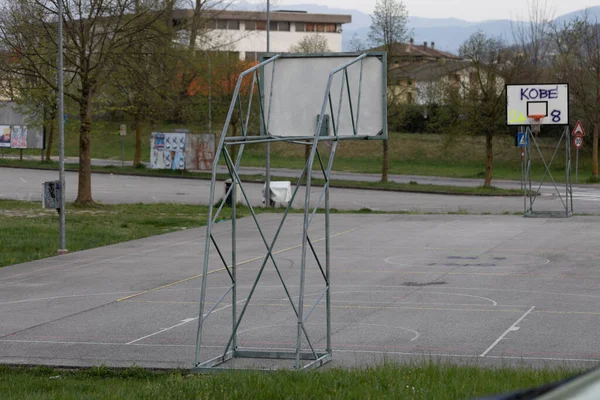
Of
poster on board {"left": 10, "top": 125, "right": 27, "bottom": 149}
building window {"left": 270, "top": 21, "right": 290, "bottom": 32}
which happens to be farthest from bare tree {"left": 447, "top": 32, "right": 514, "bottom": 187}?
building window {"left": 270, "top": 21, "right": 290, "bottom": 32}

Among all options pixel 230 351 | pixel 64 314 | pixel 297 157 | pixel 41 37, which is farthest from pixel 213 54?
pixel 230 351

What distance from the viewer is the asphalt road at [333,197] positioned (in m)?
36.7

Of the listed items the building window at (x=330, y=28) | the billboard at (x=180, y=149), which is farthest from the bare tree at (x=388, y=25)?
the building window at (x=330, y=28)

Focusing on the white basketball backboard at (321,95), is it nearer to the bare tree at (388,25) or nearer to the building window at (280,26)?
the bare tree at (388,25)

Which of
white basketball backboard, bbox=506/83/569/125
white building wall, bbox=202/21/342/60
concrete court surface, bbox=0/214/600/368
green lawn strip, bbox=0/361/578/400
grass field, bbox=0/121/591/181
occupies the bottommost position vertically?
concrete court surface, bbox=0/214/600/368

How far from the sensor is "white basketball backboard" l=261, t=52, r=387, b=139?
436 inches

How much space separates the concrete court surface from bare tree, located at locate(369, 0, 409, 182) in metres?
24.6

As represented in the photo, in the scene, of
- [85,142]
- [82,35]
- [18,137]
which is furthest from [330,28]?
[82,35]

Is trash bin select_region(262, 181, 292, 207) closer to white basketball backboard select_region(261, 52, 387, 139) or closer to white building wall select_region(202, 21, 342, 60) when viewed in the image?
white basketball backboard select_region(261, 52, 387, 139)

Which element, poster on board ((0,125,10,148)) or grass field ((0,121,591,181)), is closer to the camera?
grass field ((0,121,591,181))

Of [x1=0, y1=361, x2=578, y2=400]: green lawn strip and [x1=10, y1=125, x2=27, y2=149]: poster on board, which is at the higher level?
[x1=10, y1=125, x2=27, y2=149]: poster on board

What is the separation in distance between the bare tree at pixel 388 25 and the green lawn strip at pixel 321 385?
39633 millimetres

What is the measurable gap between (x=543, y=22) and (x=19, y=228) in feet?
188

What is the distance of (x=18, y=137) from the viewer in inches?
2603
